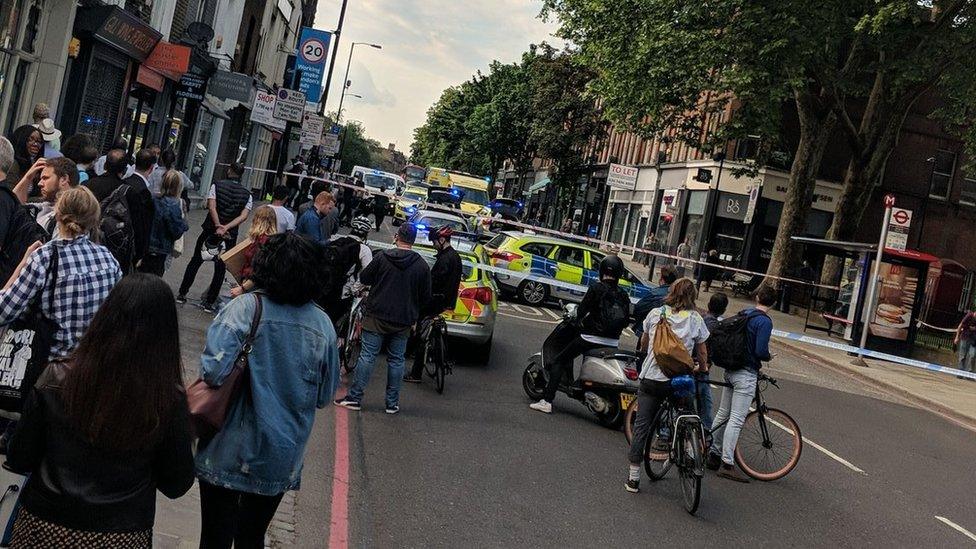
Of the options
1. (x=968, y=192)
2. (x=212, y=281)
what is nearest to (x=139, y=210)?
(x=212, y=281)

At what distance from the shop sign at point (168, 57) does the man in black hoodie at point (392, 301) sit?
50.5ft

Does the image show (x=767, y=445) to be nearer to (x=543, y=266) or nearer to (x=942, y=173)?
(x=543, y=266)

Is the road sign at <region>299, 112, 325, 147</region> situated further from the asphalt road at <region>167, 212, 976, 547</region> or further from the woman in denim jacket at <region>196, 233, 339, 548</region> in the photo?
the woman in denim jacket at <region>196, 233, 339, 548</region>

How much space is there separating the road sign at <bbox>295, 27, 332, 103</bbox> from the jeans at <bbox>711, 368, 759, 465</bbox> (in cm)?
2503

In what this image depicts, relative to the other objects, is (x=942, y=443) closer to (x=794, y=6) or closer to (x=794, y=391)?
(x=794, y=391)

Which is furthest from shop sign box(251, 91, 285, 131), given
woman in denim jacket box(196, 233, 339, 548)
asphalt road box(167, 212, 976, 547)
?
woman in denim jacket box(196, 233, 339, 548)

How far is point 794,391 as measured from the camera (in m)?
16.6

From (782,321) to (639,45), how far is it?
9.67 meters

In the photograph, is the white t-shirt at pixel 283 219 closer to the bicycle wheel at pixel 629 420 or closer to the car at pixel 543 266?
the bicycle wheel at pixel 629 420

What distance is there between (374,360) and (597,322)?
2.38 meters

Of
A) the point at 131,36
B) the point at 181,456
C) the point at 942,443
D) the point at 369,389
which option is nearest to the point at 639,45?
the point at 131,36

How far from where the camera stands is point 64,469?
10.2 feet

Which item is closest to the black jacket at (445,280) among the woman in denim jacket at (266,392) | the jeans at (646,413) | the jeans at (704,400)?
the jeans at (704,400)

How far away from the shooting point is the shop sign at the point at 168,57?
23.1m
